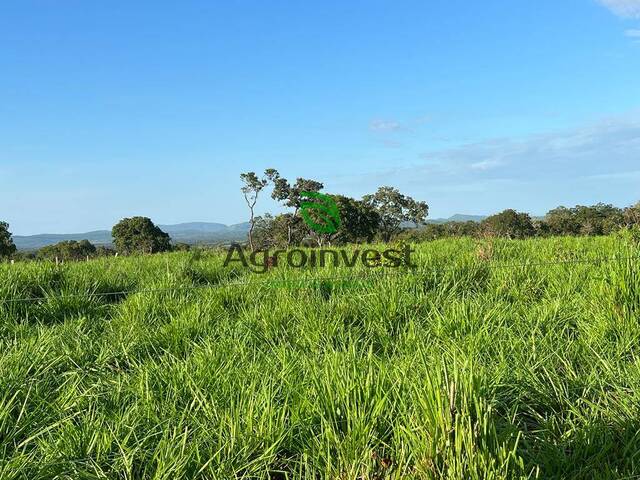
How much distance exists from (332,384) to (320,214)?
1268 centimetres

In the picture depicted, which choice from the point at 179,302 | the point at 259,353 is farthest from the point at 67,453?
the point at 179,302

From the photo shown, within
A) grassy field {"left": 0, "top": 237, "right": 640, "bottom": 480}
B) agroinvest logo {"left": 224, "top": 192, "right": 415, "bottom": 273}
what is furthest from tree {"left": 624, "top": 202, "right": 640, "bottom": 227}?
grassy field {"left": 0, "top": 237, "right": 640, "bottom": 480}

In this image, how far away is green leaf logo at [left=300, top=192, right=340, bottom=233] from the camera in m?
11.5

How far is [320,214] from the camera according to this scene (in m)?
14.7

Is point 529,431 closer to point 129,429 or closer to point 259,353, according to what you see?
point 259,353

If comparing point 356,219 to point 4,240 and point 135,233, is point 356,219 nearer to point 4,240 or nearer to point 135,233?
point 135,233

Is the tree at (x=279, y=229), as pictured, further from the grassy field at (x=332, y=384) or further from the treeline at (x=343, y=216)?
the grassy field at (x=332, y=384)

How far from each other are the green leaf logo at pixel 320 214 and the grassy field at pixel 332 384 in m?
7.05

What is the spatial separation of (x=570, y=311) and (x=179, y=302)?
132 inches

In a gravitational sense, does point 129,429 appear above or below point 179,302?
below

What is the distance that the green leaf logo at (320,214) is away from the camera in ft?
37.7

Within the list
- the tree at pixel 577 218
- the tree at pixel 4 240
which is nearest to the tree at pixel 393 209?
the tree at pixel 577 218

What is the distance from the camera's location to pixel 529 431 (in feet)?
6.75

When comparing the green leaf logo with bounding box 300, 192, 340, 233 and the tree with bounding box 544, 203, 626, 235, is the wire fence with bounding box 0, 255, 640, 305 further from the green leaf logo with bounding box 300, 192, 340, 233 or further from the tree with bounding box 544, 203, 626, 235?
the tree with bounding box 544, 203, 626, 235
